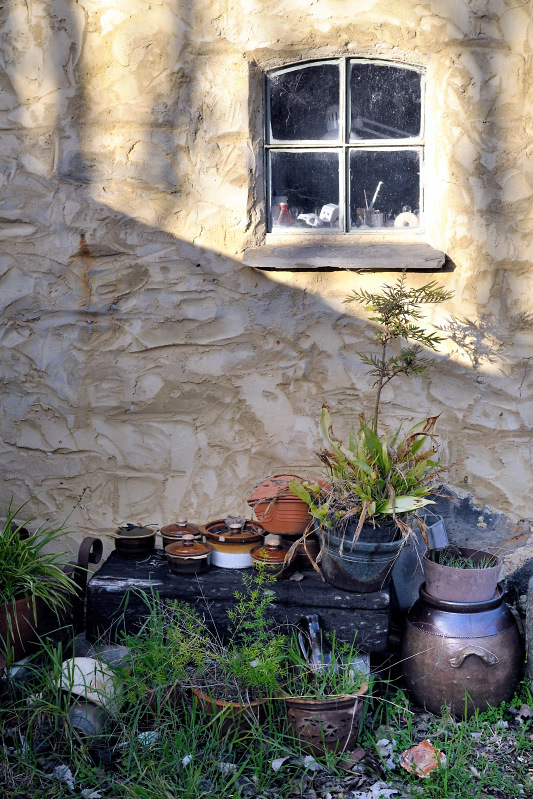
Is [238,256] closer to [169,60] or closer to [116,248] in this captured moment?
[116,248]

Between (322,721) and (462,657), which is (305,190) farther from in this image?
(322,721)

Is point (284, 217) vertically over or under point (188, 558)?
over

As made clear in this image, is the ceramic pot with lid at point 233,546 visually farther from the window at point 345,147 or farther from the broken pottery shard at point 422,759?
the window at point 345,147

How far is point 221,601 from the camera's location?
295 cm

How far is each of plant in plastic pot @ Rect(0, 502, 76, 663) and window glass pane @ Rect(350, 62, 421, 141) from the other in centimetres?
228

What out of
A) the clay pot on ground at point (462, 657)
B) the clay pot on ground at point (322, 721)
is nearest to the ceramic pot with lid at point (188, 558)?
the clay pot on ground at point (322, 721)

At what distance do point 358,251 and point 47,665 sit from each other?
2.10 m

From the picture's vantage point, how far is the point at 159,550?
132 inches

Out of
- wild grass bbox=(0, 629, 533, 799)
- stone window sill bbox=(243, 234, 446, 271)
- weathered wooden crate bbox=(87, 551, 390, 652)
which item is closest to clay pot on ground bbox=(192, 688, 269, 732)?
wild grass bbox=(0, 629, 533, 799)

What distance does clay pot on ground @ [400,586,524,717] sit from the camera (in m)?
2.80

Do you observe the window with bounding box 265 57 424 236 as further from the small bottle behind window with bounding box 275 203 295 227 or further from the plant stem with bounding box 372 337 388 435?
the plant stem with bounding box 372 337 388 435

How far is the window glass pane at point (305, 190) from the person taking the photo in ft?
11.7

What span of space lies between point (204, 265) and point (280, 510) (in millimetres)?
1174

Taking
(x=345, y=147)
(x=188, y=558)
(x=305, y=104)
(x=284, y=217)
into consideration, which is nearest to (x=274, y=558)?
(x=188, y=558)
